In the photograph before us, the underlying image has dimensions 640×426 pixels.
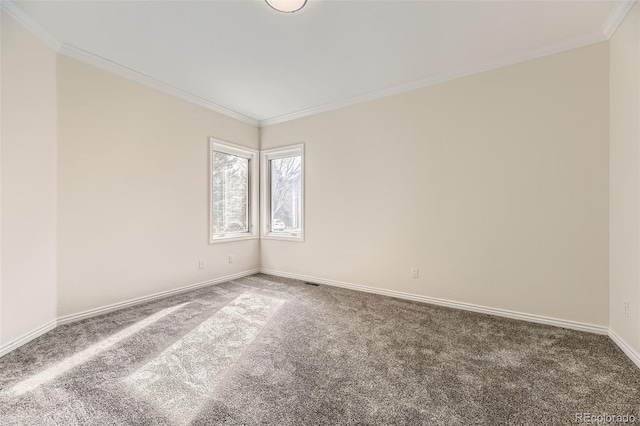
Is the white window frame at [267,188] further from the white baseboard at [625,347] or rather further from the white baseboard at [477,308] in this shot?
the white baseboard at [625,347]

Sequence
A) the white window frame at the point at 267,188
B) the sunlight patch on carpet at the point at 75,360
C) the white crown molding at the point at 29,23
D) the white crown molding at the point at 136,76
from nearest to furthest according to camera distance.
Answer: the sunlight patch on carpet at the point at 75,360, the white crown molding at the point at 29,23, the white crown molding at the point at 136,76, the white window frame at the point at 267,188

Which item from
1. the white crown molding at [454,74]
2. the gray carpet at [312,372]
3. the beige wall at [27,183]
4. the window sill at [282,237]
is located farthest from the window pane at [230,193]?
the beige wall at [27,183]

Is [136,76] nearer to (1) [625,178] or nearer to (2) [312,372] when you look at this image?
(2) [312,372]

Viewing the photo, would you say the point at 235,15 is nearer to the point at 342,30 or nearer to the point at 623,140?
the point at 342,30

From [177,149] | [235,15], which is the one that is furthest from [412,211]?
[177,149]

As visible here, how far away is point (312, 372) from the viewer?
184 centimetres

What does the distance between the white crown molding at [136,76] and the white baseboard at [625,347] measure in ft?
16.2

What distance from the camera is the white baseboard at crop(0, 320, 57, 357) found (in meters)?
2.03

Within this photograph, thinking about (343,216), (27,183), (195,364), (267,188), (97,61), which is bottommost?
(195,364)

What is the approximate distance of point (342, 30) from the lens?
7.66 feet

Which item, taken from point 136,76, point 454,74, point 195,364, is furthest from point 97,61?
point 454,74

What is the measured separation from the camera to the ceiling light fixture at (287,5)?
1.98 metres

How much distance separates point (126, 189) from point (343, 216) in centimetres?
264

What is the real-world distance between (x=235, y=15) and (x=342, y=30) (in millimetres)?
883
